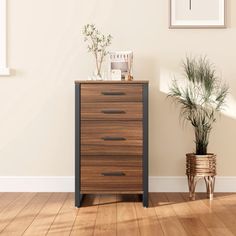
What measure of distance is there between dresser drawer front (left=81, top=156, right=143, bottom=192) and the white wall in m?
0.55

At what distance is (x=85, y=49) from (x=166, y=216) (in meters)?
1.51

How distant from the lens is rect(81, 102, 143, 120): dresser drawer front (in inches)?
124

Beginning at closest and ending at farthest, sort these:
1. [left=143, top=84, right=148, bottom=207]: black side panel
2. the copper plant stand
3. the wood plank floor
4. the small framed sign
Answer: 1. the wood plank floor
2. [left=143, top=84, right=148, bottom=207]: black side panel
3. the copper plant stand
4. the small framed sign

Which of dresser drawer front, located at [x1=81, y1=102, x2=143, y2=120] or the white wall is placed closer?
dresser drawer front, located at [x1=81, y1=102, x2=143, y2=120]

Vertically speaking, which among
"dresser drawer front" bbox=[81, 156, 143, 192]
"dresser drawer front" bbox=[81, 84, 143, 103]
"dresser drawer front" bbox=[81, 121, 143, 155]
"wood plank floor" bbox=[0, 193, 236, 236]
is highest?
"dresser drawer front" bbox=[81, 84, 143, 103]

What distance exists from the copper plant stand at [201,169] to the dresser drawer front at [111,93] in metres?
0.64

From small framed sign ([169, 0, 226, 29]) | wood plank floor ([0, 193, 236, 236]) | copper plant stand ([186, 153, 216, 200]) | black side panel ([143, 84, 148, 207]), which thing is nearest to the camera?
wood plank floor ([0, 193, 236, 236])

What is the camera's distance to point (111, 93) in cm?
315

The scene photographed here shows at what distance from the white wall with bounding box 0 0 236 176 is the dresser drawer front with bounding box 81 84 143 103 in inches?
21.1

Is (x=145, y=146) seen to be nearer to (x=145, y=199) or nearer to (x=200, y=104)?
(x=145, y=199)

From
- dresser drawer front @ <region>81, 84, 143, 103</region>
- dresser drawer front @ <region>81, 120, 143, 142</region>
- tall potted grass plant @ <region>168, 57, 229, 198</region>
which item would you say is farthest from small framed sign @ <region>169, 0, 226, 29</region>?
dresser drawer front @ <region>81, 120, 143, 142</region>

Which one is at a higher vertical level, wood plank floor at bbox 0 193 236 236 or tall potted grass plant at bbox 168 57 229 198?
tall potted grass plant at bbox 168 57 229 198

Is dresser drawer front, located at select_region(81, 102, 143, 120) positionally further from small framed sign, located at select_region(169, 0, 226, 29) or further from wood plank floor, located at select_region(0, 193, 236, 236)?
small framed sign, located at select_region(169, 0, 226, 29)

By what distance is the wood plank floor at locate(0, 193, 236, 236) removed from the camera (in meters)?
2.57
